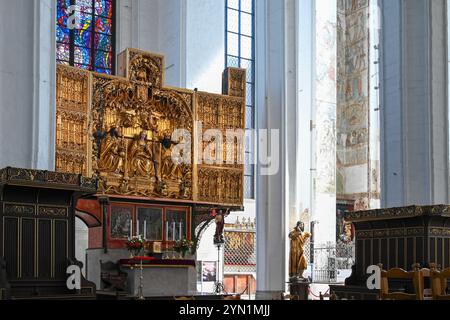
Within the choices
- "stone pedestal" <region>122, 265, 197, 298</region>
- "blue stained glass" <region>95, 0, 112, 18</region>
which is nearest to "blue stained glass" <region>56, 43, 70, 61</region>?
"blue stained glass" <region>95, 0, 112, 18</region>

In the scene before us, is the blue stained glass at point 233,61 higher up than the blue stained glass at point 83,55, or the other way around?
the blue stained glass at point 233,61

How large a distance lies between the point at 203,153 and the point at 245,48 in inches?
339

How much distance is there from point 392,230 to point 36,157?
7.53 metres

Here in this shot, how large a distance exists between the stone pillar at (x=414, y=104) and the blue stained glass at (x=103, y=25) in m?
10.1

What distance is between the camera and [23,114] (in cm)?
1278

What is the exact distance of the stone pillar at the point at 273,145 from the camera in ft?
64.3

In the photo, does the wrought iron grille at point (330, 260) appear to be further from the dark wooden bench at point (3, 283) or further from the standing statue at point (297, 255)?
the dark wooden bench at point (3, 283)

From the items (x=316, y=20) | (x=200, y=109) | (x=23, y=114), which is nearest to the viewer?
(x=23, y=114)

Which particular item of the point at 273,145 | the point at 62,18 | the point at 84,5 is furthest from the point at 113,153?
the point at 84,5

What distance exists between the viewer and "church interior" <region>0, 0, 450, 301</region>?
12.5m

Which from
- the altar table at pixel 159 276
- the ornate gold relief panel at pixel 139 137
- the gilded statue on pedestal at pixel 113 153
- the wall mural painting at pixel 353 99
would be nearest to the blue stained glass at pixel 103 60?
the ornate gold relief panel at pixel 139 137

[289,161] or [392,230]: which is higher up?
[289,161]
